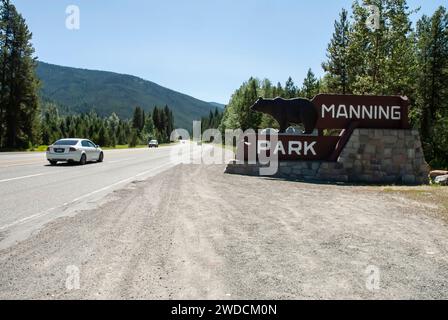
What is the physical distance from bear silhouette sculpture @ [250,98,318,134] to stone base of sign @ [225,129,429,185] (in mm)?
2107

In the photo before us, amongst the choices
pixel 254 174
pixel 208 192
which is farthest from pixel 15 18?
pixel 208 192

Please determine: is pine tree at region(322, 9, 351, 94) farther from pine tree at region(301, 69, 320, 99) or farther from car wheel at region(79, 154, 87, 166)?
car wheel at region(79, 154, 87, 166)

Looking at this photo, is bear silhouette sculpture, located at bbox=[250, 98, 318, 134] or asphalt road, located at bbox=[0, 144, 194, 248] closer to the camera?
asphalt road, located at bbox=[0, 144, 194, 248]

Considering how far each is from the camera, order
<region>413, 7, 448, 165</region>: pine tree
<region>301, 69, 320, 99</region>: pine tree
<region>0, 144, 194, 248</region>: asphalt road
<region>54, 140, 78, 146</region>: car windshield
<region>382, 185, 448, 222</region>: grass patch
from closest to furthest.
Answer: <region>0, 144, 194, 248</region>: asphalt road → <region>382, 185, 448, 222</region>: grass patch → <region>54, 140, 78, 146</region>: car windshield → <region>413, 7, 448, 165</region>: pine tree → <region>301, 69, 320, 99</region>: pine tree

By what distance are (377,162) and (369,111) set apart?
257 cm

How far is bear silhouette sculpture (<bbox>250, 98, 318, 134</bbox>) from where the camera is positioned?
16719mm

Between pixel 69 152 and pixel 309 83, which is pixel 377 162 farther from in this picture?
pixel 309 83

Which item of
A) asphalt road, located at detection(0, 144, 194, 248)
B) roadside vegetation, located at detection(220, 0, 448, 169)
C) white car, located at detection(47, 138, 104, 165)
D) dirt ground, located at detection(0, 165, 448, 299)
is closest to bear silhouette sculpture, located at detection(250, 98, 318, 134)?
asphalt road, located at detection(0, 144, 194, 248)

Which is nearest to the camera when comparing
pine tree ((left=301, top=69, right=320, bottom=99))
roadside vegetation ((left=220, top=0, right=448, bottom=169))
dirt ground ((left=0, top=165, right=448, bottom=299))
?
dirt ground ((left=0, top=165, right=448, bottom=299))

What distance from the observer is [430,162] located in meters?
36.3

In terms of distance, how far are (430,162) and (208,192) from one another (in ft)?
112

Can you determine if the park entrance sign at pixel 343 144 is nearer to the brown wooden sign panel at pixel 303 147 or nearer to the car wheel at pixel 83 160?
the brown wooden sign panel at pixel 303 147

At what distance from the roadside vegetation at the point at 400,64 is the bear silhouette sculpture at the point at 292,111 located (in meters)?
16.9

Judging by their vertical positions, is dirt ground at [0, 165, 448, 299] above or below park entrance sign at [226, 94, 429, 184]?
below
